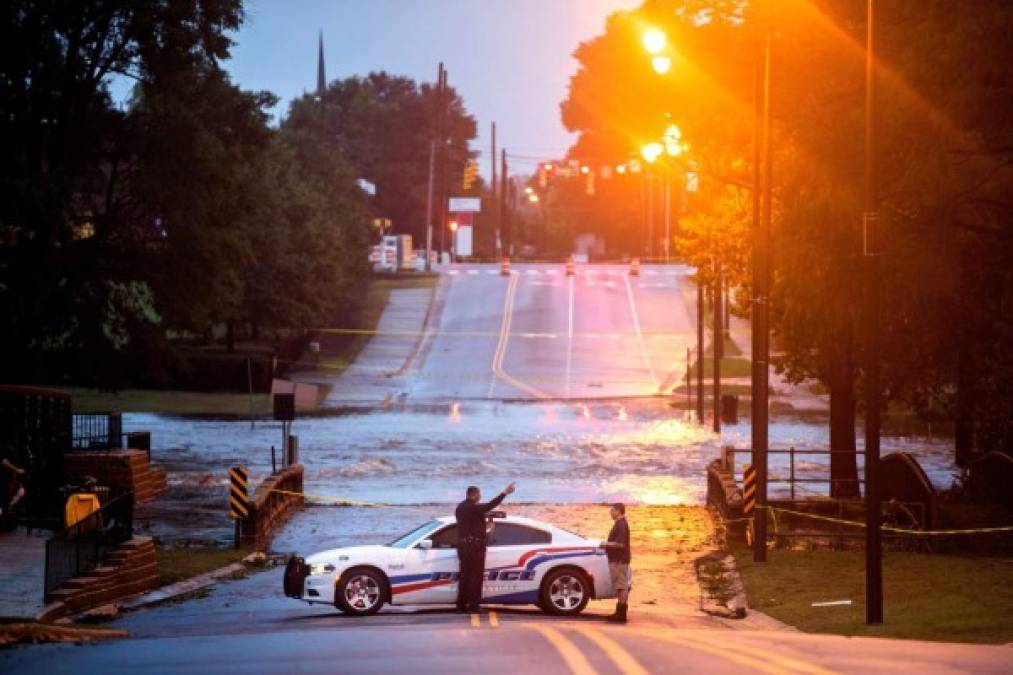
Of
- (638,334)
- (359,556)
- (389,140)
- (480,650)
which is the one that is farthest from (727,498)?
(389,140)

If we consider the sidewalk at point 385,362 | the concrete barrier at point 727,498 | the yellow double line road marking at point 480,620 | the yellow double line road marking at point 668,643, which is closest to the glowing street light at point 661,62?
the concrete barrier at point 727,498

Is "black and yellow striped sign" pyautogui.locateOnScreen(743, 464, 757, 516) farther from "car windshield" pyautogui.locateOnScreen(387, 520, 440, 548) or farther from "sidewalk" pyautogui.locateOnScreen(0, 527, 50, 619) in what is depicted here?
"sidewalk" pyautogui.locateOnScreen(0, 527, 50, 619)

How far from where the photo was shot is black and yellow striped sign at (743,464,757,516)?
94.8ft

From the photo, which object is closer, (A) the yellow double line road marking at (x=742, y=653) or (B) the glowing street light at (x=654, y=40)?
(A) the yellow double line road marking at (x=742, y=653)

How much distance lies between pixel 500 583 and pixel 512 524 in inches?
31.2

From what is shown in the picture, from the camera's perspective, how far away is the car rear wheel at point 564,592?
2005 centimetres

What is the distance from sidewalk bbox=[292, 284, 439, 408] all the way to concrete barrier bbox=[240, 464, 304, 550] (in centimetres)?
2698

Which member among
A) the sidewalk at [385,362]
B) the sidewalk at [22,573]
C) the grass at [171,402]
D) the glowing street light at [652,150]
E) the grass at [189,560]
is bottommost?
the grass at [189,560]

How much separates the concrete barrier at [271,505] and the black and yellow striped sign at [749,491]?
30.1ft

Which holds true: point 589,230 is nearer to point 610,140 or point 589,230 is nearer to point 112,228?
point 610,140

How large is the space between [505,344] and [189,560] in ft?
178

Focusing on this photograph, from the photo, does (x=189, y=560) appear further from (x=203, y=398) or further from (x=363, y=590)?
(x=203, y=398)

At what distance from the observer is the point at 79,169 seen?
42562 mm

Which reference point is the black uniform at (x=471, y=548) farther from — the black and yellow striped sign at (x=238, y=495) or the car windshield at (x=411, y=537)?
the black and yellow striped sign at (x=238, y=495)
